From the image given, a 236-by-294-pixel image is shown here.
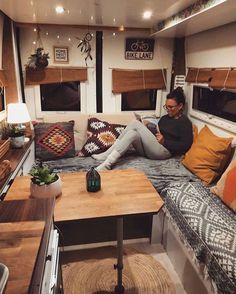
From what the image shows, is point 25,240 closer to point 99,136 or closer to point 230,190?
point 230,190

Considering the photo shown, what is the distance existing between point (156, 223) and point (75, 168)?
1.06 m

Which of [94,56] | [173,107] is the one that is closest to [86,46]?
[94,56]

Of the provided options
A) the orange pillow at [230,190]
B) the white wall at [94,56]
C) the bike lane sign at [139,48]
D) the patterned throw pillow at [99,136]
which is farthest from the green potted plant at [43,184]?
the bike lane sign at [139,48]

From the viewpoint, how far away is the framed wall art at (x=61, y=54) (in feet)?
10.9

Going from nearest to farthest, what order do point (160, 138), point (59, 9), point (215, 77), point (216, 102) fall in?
point (59, 9), point (215, 77), point (216, 102), point (160, 138)

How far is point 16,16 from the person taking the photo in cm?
272

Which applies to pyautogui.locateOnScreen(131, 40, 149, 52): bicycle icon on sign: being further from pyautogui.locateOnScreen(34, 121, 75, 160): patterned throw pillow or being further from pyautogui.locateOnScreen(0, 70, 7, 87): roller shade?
pyautogui.locateOnScreen(0, 70, 7, 87): roller shade

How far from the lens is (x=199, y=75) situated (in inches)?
122

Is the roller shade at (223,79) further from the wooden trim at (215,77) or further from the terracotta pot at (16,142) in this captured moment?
the terracotta pot at (16,142)

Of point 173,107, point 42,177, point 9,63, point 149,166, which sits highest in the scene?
point 9,63

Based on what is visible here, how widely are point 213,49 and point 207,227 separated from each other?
2.14 meters

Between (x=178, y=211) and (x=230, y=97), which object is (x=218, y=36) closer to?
(x=230, y=97)

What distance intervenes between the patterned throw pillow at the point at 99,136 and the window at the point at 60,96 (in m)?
0.46

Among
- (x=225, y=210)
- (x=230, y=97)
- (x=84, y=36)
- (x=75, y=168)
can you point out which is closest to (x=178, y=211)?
(x=225, y=210)
